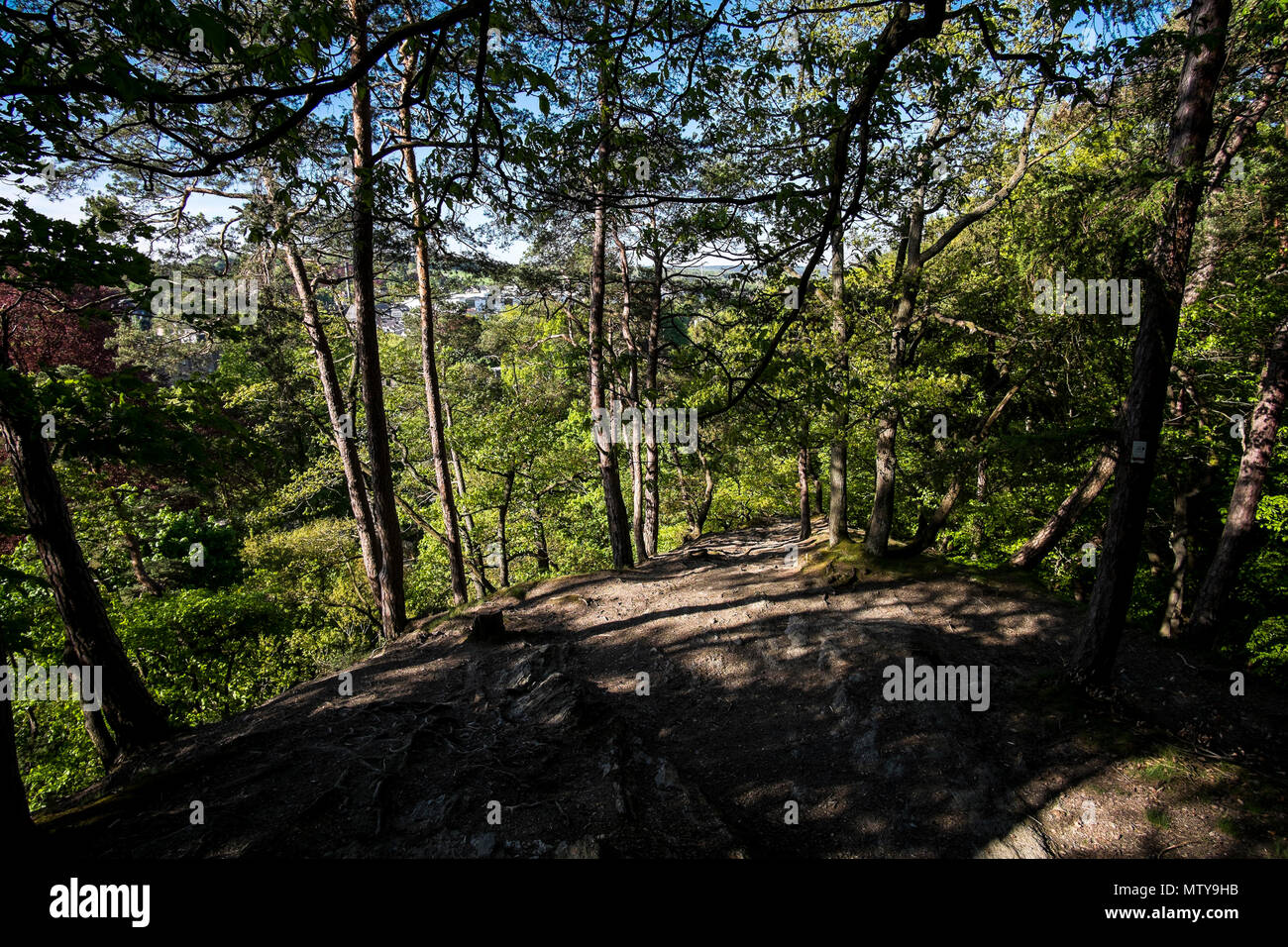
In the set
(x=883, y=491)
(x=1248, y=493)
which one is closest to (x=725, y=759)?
(x=883, y=491)

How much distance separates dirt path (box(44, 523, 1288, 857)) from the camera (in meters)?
4.32

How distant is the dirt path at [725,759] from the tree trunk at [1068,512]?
249 cm

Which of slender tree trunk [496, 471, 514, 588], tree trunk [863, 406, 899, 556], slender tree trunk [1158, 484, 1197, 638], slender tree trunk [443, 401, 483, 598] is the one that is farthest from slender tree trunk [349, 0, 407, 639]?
slender tree trunk [1158, 484, 1197, 638]

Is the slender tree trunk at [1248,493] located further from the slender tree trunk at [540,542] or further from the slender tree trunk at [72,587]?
the slender tree trunk at [540,542]

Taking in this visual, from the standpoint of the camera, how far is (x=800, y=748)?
6145 mm

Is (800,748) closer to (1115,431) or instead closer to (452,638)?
(1115,431)

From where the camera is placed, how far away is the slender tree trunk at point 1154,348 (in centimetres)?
523

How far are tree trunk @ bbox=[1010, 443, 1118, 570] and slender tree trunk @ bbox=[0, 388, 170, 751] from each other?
14223mm

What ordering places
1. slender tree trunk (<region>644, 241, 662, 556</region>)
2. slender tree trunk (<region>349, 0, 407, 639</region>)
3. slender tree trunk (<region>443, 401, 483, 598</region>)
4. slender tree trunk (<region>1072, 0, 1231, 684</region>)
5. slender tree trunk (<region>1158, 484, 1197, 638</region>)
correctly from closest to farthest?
slender tree trunk (<region>1072, 0, 1231, 684</region>) → slender tree trunk (<region>349, 0, 407, 639</region>) → slender tree trunk (<region>1158, 484, 1197, 638</region>) → slender tree trunk (<region>644, 241, 662, 556</region>) → slender tree trunk (<region>443, 401, 483, 598</region>)

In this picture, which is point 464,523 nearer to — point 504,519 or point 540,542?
point 504,519

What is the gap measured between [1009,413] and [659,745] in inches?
459

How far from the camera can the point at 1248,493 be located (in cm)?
944

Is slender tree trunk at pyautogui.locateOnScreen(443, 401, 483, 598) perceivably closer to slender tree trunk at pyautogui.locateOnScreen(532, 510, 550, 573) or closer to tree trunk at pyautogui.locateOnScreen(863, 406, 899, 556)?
slender tree trunk at pyautogui.locateOnScreen(532, 510, 550, 573)

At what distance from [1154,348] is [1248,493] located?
6.51 metres
